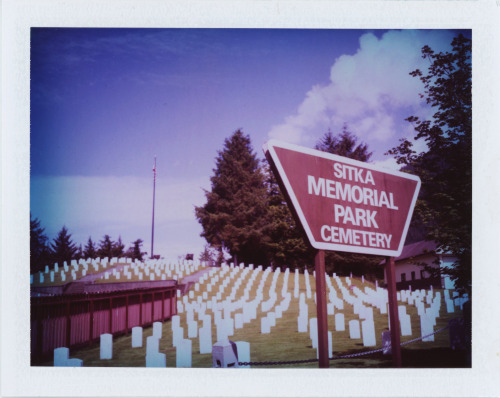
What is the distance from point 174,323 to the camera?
26.0ft

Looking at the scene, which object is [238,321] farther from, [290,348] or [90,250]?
[90,250]

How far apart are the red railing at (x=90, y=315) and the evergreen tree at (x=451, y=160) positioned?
4.67 meters

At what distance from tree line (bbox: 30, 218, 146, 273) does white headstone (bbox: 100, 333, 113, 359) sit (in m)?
1.36

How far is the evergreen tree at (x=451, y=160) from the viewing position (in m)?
7.28

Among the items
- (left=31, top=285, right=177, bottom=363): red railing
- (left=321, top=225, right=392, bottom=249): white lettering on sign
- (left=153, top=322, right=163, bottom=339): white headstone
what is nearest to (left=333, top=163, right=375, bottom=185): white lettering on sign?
(left=321, top=225, right=392, bottom=249): white lettering on sign

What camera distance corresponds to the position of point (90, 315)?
7.61m

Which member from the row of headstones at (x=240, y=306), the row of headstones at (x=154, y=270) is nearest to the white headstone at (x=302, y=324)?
the row of headstones at (x=240, y=306)

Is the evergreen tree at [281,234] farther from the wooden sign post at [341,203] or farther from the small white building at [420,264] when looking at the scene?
the wooden sign post at [341,203]

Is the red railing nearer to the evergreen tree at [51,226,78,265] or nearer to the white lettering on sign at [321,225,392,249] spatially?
the evergreen tree at [51,226,78,265]

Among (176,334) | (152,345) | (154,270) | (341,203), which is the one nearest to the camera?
(341,203)

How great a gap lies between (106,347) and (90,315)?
82 centimetres

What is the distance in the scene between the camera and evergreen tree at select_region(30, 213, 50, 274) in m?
7.22

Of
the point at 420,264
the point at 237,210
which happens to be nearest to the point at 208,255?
the point at 237,210
